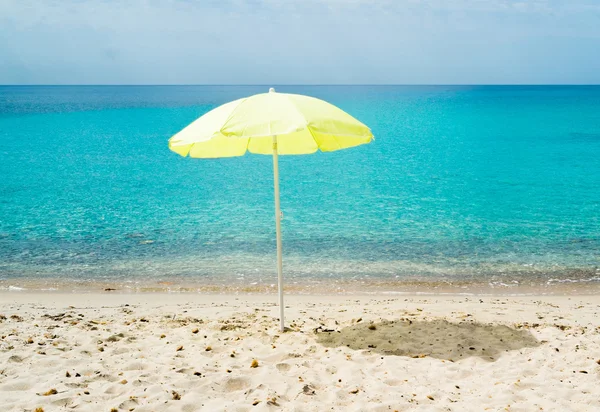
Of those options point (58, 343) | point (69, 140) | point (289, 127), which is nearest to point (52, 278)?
point (58, 343)

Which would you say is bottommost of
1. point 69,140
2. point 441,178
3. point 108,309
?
point 108,309

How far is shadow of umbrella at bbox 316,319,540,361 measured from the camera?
6547 millimetres

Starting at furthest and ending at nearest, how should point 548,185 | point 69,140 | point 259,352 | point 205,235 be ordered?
1. point 69,140
2. point 548,185
3. point 205,235
4. point 259,352

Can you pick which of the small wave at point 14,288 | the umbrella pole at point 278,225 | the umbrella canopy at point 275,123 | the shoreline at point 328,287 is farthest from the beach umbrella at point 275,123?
the small wave at point 14,288

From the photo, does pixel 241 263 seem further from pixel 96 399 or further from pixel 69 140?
pixel 69 140

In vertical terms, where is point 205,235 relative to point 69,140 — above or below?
below

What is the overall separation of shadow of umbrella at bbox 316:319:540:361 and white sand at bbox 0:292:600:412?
1.0 inches

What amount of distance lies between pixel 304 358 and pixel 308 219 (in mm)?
10092

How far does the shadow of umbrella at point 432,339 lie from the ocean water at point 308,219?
11.2 feet

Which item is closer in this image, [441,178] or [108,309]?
[108,309]

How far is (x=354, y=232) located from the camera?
1461 cm

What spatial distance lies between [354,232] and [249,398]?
9.74 meters

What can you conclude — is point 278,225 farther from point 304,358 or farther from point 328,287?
point 328,287

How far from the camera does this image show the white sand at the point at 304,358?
201 inches
